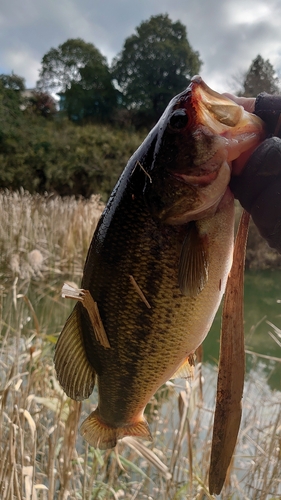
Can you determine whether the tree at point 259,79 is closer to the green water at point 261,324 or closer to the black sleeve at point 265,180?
the green water at point 261,324

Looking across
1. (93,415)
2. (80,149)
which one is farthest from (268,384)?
(80,149)

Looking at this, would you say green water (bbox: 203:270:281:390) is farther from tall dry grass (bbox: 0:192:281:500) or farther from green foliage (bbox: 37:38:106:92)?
green foliage (bbox: 37:38:106:92)

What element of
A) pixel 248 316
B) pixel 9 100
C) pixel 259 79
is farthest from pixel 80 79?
pixel 248 316

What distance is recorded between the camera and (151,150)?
0.99m

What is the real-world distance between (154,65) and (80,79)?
18.2ft

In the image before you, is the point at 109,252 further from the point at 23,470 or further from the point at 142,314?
the point at 23,470

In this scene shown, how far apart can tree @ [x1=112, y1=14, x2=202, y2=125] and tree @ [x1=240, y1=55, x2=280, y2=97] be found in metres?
9.89

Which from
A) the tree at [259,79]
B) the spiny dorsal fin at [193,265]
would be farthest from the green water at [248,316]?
the tree at [259,79]

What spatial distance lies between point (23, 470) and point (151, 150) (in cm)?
165

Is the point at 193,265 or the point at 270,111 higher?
the point at 270,111

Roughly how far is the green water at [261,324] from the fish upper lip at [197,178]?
233 centimetres

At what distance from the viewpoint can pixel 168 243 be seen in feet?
3.17

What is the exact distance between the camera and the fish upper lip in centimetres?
93

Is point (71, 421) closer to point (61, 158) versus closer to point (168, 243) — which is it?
point (168, 243)
